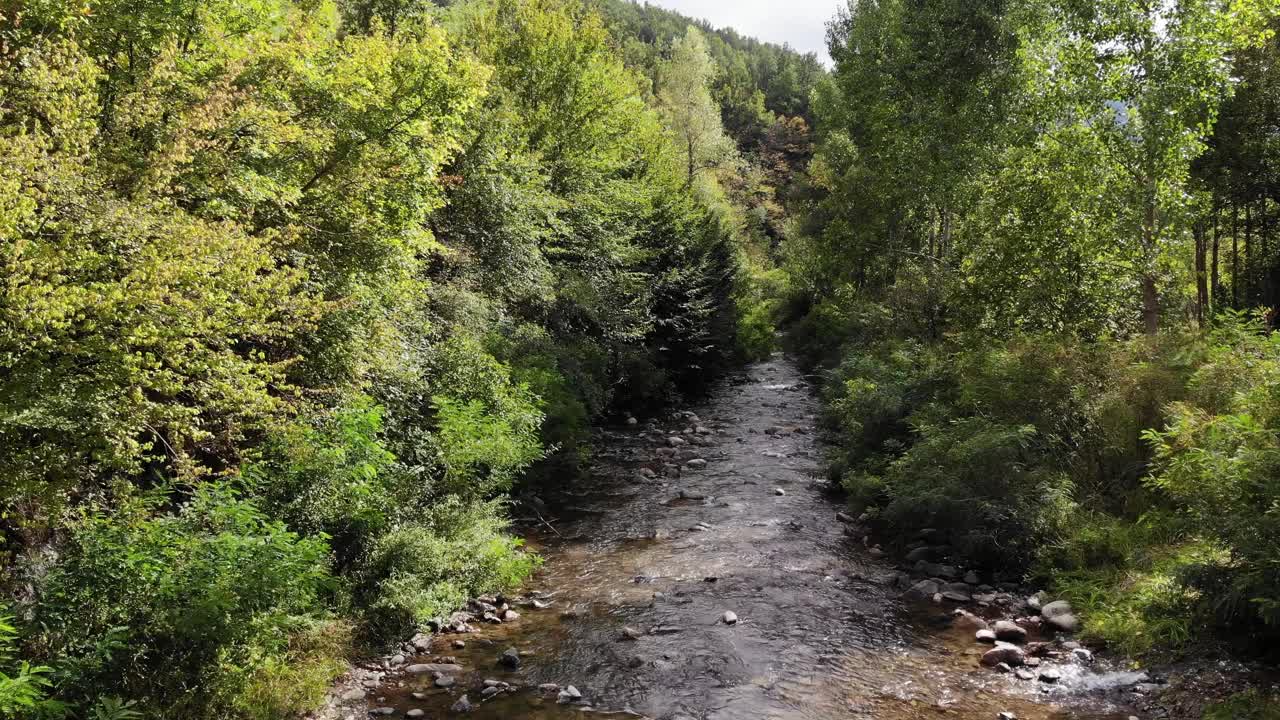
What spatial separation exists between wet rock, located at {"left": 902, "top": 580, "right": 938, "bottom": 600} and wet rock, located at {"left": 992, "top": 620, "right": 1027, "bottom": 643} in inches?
63.2

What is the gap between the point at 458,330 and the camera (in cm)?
1636

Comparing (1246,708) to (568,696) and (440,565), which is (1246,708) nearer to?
(568,696)

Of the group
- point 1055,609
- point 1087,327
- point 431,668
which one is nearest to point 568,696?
point 431,668

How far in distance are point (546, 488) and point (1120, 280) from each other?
14609mm

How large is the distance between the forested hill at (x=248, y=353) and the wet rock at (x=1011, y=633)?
7.63m

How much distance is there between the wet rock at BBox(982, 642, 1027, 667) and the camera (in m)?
9.23

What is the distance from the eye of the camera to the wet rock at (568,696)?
28.8 feet

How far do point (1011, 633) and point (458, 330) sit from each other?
40.0 feet

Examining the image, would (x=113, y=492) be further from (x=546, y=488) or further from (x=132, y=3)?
(x=546, y=488)

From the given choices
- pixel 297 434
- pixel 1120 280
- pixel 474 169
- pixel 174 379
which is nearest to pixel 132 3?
pixel 174 379

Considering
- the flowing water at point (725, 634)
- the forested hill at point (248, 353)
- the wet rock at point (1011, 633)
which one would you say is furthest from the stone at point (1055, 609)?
the forested hill at point (248, 353)

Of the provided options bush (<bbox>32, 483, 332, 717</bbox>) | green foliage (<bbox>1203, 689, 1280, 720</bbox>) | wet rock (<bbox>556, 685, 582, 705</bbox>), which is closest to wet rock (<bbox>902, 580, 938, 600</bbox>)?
green foliage (<bbox>1203, 689, 1280, 720</bbox>)

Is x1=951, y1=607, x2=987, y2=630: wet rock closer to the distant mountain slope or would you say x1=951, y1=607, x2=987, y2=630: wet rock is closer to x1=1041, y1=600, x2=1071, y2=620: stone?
x1=1041, y1=600, x2=1071, y2=620: stone

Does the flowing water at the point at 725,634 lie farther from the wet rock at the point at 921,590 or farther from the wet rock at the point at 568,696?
the wet rock at the point at 921,590
